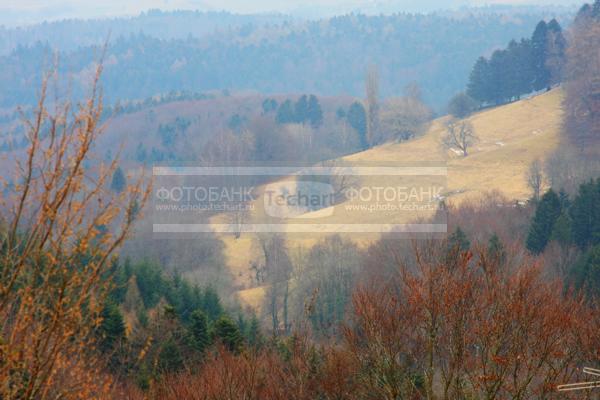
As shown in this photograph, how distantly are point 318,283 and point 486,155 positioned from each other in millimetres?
23753

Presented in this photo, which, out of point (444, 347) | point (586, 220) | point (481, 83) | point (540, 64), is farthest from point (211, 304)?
point (540, 64)

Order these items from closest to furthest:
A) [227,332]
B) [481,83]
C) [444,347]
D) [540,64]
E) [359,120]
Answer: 1. [444,347]
2. [227,332]
3. [540,64]
4. [481,83]
5. [359,120]

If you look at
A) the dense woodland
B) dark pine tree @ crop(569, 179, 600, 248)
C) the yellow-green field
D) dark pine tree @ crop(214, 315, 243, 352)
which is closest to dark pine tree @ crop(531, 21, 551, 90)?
the dense woodland

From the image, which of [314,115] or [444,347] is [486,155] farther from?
[444,347]

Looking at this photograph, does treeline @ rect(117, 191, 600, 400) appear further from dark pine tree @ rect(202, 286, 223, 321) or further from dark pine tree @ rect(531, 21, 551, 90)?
dark pine tree @ rect(531, 21, 551, 90)

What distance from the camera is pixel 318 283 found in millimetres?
30078

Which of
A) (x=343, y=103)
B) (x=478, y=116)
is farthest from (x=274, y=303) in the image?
(x=343, y=103)

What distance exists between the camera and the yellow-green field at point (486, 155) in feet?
132

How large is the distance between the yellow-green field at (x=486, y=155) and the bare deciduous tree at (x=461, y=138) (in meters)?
0.59

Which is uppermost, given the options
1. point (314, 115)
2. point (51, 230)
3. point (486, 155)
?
point (314, 115)

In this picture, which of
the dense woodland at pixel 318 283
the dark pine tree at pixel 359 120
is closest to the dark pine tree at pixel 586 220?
the dense woodland at pixel 318 283

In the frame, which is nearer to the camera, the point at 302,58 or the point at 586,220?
the point at 586,220

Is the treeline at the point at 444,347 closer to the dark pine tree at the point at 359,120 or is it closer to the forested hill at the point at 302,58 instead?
the dark pine tree at the point at 359,120

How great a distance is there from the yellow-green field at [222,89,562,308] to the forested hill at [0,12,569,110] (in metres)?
83.5
